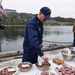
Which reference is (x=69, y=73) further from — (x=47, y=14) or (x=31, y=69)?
(x=47, y=14)

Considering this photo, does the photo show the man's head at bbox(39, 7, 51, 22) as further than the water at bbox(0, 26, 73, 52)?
No

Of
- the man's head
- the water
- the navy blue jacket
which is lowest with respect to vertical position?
the water

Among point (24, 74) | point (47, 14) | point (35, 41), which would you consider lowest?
point (24, 74)

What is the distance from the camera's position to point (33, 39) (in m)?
2.29

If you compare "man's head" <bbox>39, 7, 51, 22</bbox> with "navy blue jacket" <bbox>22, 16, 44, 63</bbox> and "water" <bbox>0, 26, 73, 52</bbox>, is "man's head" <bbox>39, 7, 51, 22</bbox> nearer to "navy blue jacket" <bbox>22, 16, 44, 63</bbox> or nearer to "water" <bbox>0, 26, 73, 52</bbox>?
"navy blue jacket" <bbox>22, 16, 44, 63</bbox>

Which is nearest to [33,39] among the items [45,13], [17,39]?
[45,13]

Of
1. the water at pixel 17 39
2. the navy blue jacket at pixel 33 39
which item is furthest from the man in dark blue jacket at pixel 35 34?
the water at pixel 17 39

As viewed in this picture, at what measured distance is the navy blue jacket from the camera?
7.50 feet

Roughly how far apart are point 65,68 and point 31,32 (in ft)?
2.52

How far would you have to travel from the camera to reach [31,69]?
87.7 inches

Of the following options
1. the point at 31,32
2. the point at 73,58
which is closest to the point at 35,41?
the point at 31,32

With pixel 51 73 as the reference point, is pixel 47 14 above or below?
above

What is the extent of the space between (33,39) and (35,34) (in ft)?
0.30

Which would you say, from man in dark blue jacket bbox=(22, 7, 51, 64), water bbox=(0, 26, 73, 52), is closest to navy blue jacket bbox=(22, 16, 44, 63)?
man in dark blue jacket bbox=(22, 7, 51, 64)
